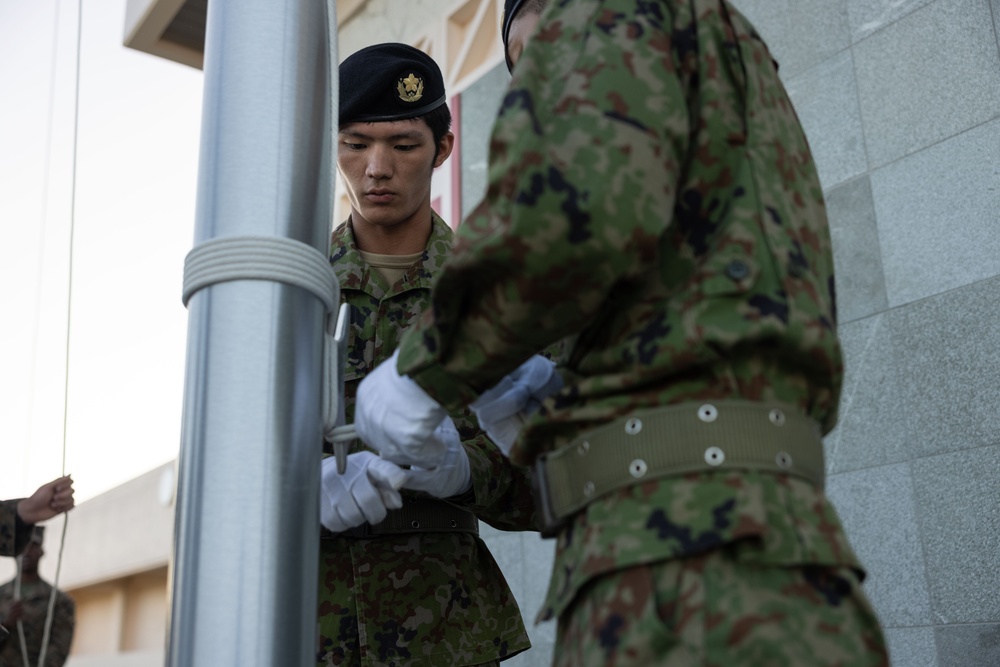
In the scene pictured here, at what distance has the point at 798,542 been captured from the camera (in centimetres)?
99

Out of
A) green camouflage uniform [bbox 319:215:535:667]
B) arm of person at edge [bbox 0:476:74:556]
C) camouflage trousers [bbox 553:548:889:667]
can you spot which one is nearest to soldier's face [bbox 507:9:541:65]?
green camouflage uniform [bbox 319:215:535:667]

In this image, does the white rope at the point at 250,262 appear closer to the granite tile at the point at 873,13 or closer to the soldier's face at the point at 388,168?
the soldier's face at the point at 388,168

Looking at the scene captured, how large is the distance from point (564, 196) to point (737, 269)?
0.65 feet

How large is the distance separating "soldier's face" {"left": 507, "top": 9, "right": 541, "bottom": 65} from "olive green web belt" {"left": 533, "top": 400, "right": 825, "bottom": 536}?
2.42 ft

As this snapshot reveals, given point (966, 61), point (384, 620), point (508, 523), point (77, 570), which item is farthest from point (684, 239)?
point (77, 570)

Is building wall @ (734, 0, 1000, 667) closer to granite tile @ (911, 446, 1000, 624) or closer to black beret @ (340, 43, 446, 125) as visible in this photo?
granite tile @ (911, 446, 1000, 624)

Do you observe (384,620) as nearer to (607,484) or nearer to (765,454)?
(607,484)

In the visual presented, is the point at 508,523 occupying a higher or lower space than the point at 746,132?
lower

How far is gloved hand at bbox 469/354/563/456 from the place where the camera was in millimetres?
1318

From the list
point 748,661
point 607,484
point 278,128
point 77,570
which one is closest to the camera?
point 748,661

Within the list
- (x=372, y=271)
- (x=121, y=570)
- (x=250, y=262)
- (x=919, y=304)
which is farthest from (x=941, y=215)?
(x=121, y=570)

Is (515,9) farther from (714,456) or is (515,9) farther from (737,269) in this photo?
(714,456)

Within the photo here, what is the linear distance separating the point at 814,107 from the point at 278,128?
2.31 meters

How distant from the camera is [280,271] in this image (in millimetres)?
1238
